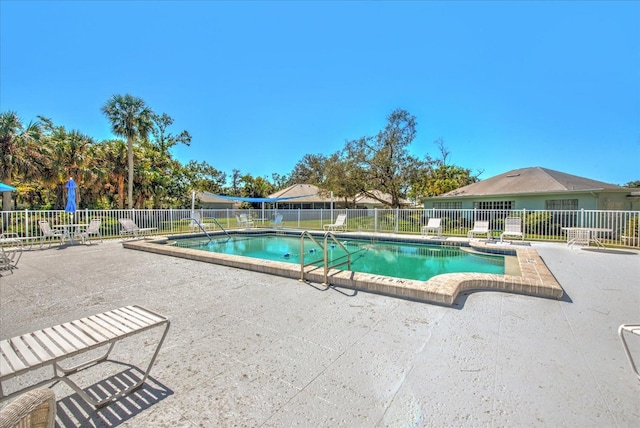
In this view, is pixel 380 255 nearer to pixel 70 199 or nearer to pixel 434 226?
pixel 434 226

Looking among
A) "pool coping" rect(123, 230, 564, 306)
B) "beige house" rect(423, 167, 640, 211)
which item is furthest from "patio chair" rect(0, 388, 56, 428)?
"beige house" rect(423, 167, 640, 211)

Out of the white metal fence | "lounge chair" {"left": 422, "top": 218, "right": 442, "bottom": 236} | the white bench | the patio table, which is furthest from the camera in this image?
"lounge chair" {"left": 422, "top": 218, "right": 442, "bottom": 236}

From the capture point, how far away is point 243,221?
61.6 feet

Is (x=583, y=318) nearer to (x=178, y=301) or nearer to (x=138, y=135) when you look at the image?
(x=178, y=301)

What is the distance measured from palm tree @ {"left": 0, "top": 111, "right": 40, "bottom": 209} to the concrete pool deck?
13.9 meters

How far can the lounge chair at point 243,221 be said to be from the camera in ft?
61.6

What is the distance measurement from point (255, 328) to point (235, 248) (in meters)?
9.30

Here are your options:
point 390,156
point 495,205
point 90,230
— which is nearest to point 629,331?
point 90,230

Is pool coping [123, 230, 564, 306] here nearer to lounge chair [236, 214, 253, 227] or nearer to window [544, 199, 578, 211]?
lounge chair [236, 214, 253, 227]

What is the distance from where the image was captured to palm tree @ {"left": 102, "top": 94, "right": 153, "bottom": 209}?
18.8 metres

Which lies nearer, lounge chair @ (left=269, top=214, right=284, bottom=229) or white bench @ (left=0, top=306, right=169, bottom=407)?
white bench @ (left=0, top=306, right=169, bottom=407)

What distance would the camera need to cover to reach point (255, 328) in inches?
134

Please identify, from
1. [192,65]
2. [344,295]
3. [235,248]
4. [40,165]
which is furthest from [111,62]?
[344,295]

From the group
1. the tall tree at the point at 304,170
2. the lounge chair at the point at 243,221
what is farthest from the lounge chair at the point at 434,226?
the tall tree at the point at 304,170
